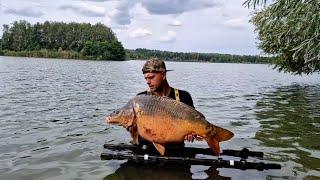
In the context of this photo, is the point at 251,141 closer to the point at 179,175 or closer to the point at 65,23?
the point at 179,175

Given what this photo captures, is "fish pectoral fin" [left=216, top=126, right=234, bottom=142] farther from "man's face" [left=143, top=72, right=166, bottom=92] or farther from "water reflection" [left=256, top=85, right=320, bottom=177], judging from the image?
"water reflection" [left=256, top=85, right=320, bottom=177]

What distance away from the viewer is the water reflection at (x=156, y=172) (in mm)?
8672

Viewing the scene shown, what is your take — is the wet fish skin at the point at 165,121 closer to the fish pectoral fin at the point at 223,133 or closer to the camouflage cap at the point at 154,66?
the fish pectoral fin at the point at 223,133

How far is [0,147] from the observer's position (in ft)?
38.5

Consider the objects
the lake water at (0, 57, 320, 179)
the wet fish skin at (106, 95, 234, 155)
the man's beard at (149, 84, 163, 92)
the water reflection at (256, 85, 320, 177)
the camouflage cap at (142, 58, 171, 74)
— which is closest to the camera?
the wet fish skin at (106, 95, 234, 155)

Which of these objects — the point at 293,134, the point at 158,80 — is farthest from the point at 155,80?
the point at 293,134

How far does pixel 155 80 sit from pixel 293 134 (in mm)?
8175

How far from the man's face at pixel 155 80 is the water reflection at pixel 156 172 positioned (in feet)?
5.35

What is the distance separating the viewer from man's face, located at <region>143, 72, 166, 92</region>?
784 centimetres

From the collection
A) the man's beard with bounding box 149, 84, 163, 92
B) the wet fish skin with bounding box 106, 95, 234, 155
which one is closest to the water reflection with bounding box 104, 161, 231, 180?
the wet fish skin with bounding box 106, 95, 234, 155

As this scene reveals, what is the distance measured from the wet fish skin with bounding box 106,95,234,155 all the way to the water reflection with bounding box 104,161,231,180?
4.82 ft

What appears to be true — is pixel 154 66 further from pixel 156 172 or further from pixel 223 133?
pixel 156 172

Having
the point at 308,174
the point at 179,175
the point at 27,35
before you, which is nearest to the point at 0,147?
the point at 179,175

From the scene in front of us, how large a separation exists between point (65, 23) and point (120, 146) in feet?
537
